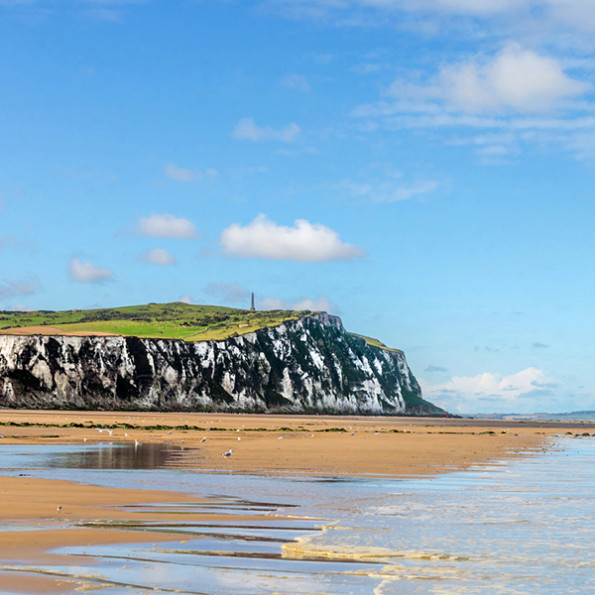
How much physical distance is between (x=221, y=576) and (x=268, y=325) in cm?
16614

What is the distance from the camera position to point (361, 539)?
583 inches

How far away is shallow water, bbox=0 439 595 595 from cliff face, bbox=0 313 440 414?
351 feet

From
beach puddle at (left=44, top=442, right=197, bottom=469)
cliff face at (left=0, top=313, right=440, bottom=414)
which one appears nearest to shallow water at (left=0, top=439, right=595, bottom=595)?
beach puddle at (left=44, top=442, right=197, bottom=469)

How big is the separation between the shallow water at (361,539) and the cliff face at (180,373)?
4217 inches

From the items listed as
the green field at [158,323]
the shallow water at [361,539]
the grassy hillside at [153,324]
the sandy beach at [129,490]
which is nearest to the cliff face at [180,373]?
the green field at [158,323]

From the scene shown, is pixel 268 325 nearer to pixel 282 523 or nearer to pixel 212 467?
pixel 212 467

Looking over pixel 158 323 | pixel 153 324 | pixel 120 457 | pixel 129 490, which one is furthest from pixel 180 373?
pixel 129 490

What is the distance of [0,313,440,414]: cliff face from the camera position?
130 metres

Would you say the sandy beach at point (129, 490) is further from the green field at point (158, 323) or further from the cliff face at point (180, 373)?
the green field at point (158, 323)

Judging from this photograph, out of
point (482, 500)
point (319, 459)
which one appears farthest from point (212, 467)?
point (482, 500)

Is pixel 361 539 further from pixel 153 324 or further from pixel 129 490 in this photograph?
pixel 153 324

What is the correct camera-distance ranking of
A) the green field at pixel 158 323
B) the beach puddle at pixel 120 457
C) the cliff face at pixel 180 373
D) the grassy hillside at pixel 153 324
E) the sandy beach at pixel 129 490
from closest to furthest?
the sandy beach at pixel 129 490 < the beach puddle at pixel 120 457 < the cliff face at pixel 180 373 < the grassy hillside at pixel 153 324 < the green field at pixel 158 323

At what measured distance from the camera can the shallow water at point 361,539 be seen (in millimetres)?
11258

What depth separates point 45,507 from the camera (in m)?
17.8
